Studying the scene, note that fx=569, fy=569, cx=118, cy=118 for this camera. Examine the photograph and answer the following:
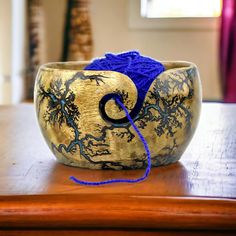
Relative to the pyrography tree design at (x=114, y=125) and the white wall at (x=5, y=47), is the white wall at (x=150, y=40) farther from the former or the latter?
the pyrography tree design at (x=114, y=125)

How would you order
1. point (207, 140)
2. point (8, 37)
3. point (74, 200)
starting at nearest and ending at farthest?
1. point (74, 200)
2. point (207, 140)
3. point (8, 37)

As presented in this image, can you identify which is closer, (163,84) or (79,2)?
(163,84)

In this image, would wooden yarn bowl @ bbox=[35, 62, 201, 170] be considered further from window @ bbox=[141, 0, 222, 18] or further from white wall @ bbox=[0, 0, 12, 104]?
window @ bbox=[141, 0, 222, 18]

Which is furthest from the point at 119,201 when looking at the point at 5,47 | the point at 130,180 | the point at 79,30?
the point at 79,30

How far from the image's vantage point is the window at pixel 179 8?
8.72 ft

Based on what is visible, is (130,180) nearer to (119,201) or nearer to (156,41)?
(119,201)

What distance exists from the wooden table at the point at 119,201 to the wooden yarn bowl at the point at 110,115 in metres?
0.02

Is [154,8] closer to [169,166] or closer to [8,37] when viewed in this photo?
[8,37]

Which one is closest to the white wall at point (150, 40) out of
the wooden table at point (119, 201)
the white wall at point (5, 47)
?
the white wall at point (5, 47)

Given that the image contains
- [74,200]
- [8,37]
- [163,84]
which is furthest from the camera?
[8,37]

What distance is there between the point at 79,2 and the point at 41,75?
197 cm

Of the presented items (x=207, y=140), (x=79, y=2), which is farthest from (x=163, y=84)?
(x=79, y=2)

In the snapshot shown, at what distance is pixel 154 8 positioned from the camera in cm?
273

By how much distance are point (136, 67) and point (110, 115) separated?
0.07 m
